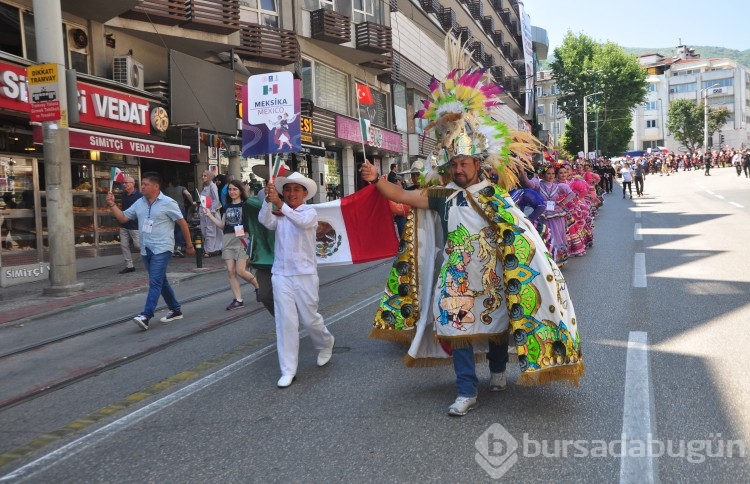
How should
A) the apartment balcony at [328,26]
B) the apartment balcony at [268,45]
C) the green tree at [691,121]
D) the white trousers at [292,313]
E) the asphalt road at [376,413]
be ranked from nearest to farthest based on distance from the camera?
the asphalt road at [376,413], the white trousers at [292,313], the apartment balcony at [268,45], the apartment balcony at [328,26], the green tree at [691,121]

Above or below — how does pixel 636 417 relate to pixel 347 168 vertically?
below

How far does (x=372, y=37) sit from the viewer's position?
2545 cm

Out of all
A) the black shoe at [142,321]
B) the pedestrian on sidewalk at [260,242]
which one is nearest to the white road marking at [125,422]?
the pedestrian on sidewalk at [260,242]

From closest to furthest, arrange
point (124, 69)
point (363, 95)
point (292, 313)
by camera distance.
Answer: point (292, 313), point (363, 95), point (124, 69)

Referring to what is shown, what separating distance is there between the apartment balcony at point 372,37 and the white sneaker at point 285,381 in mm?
21668

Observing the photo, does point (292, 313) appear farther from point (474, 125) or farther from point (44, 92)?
point (44, 92)

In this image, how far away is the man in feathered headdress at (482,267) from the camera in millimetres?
4277

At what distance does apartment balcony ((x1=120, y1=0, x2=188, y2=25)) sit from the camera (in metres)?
16.1

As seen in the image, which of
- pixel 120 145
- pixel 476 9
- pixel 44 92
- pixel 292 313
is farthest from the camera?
Result: pixel 476 9

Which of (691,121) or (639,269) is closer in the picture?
(639,269)

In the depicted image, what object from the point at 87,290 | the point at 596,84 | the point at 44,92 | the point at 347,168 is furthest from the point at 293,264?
the point at 596,84

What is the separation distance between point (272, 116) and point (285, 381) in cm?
247

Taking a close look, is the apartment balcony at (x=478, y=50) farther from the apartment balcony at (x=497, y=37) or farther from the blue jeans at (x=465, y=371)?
the blue jeans at (x=465, y=371)

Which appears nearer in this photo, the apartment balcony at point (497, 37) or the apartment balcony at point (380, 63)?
the apartment balcony at point (380, 63)
